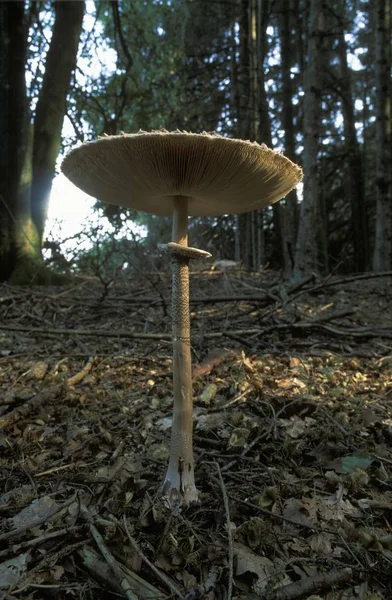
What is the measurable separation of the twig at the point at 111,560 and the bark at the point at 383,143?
25.5 ft

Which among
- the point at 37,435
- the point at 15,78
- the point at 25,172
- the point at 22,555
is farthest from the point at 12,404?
the point at 15,78

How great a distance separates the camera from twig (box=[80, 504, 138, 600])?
129cm

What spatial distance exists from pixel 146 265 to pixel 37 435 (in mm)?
7160

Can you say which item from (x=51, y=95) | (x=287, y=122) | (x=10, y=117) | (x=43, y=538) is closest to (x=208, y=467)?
(x=43, y=538)

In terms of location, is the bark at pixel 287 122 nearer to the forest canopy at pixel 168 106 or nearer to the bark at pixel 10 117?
the forest canopy at pixel 168 106

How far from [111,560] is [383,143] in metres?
9.06

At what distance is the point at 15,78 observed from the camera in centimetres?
582

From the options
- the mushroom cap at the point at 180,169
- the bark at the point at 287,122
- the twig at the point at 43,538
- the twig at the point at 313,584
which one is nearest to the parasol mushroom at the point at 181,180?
the mushroom cap at the point at 180,169

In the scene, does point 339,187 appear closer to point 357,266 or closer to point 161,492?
point 357,266

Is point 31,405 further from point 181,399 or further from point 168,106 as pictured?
point 168,106

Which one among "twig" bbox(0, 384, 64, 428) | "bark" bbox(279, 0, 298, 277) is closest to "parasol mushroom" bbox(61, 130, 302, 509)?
"twig" bbox(0, 384, 64, 428)

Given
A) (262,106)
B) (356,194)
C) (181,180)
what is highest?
(262,106)

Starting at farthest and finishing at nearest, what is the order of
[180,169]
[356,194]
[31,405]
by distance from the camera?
[356,194] < [31,405] < [180,169]

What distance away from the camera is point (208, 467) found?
201cm
